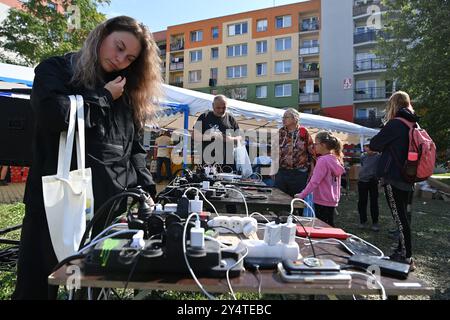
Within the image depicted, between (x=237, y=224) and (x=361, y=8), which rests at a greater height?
(x=361, y=8)

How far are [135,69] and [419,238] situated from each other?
4.93 m

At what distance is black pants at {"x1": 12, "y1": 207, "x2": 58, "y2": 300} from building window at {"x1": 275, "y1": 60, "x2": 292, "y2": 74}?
36028 mm

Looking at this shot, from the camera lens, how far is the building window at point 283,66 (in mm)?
35438

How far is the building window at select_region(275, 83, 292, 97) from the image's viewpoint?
116ft

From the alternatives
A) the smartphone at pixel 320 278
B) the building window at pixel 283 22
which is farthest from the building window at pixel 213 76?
the smartphone at pixel 320 278

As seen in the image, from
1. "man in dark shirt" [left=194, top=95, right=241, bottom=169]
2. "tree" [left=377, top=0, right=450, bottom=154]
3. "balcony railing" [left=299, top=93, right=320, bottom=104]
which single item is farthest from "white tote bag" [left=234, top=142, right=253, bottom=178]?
"balcony railing" [left=299, top=93, right=320, bottom=104]

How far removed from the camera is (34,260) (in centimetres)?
131

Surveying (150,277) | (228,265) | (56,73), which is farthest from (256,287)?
(56,73)

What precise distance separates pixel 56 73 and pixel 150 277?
0.93 metres

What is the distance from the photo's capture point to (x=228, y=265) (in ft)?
3.04

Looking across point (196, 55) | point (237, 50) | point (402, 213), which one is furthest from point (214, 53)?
point (402, 213)

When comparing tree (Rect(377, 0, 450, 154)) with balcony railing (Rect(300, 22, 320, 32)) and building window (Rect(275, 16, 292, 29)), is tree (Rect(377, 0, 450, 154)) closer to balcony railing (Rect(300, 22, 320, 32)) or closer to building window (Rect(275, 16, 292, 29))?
balcony railing (Rect(300, 22, 320, 32))

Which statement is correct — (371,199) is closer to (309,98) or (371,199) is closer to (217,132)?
(217,132)

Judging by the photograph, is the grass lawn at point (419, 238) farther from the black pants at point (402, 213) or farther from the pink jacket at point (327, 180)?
the pink jacket at point (327, 180)
